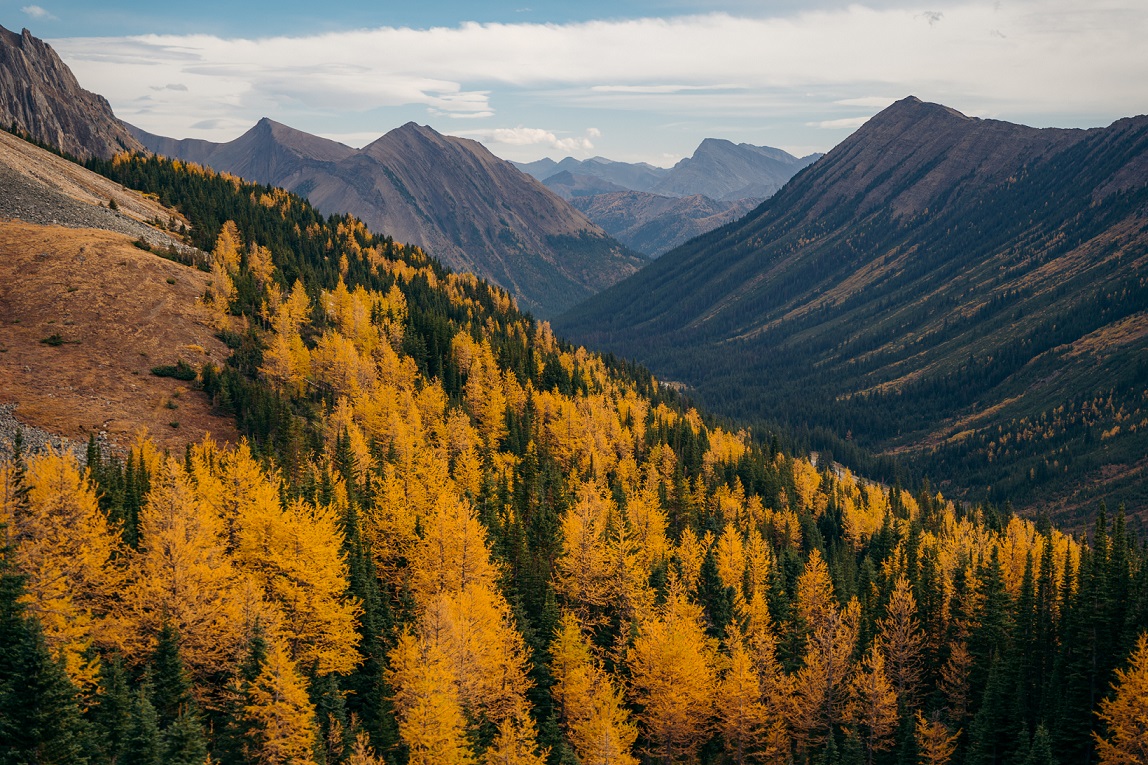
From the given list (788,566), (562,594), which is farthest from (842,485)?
(562,594)

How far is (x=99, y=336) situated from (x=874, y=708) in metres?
103

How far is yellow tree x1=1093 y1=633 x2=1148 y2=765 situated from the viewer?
63.5 metres

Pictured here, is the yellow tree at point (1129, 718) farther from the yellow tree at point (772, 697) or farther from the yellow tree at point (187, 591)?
the yellow tree at point (187, 591)

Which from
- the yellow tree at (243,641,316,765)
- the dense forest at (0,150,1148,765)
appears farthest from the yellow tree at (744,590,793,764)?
the yellow tree at (243,641,316,765)

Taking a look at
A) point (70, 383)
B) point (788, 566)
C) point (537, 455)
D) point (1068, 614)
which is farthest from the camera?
point (537, 455)

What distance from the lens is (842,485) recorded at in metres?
182

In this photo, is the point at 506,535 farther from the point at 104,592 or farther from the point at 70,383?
the point at 70,383

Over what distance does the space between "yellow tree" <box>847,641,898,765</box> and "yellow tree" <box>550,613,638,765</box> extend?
75.5 feet

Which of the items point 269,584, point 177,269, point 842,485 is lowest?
point 842,485

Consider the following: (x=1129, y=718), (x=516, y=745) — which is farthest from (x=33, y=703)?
(x=1129, y=718)

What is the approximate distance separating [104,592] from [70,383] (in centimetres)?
5315

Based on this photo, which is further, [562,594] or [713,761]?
[562,594]

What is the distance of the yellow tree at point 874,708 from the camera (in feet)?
253

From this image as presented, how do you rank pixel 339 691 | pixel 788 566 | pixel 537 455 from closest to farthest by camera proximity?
pixel 339 691 < pixel 788 566 < pixel 537 455
